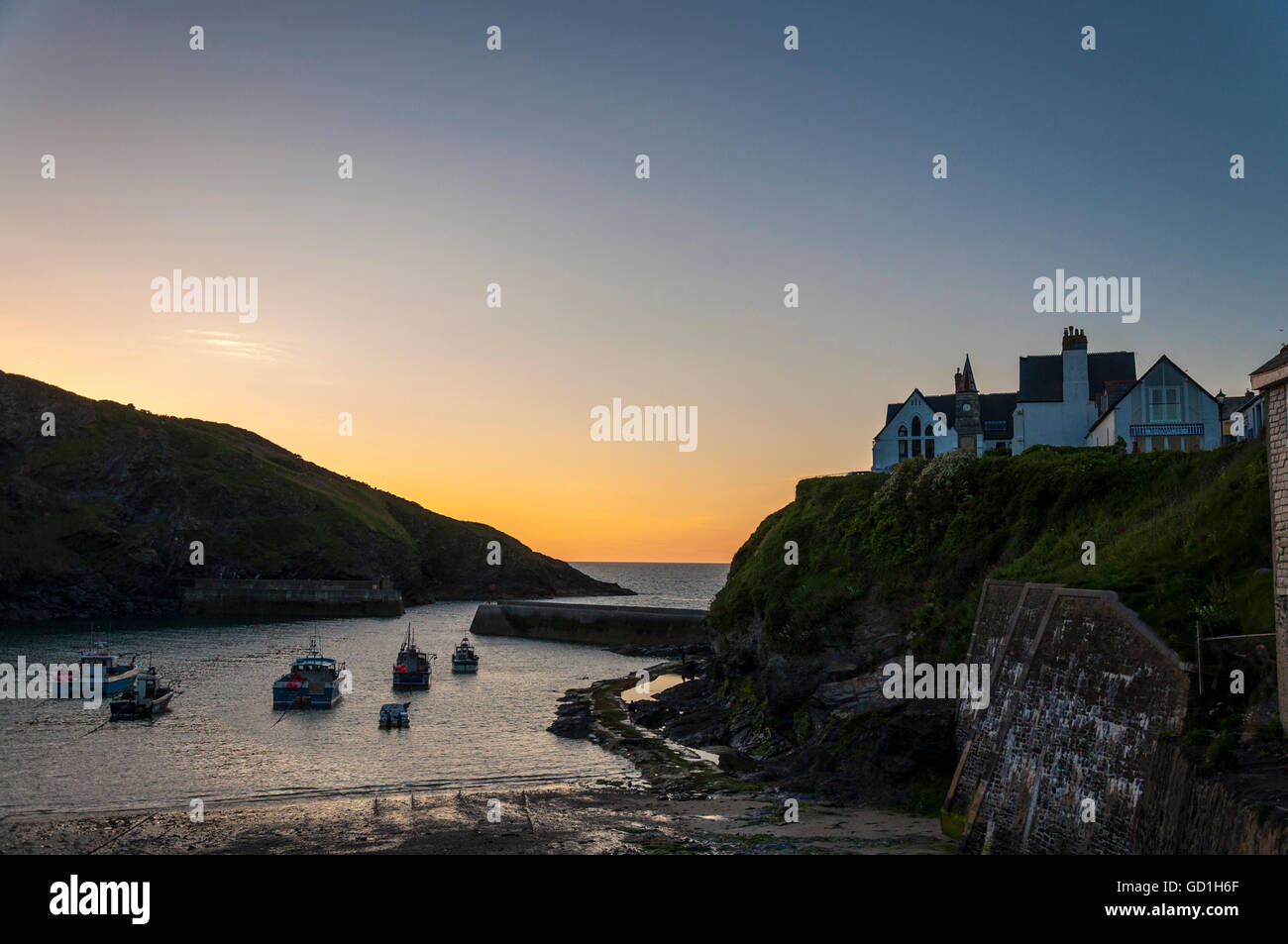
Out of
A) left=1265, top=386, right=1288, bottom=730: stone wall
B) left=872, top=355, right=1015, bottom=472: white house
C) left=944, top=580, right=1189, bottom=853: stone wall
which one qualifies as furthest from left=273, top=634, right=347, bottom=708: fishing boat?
left=1265, top=386, right=1288, bottom=730: stone wall

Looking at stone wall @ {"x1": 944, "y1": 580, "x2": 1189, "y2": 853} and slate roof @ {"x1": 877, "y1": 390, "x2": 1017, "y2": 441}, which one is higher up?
slate roof @ {"x1": 877, "y1": 390, "x2": 1017, "y2": 441}

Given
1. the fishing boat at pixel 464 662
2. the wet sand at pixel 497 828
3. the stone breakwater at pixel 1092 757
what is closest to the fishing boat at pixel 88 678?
the fishing boat at pixel 464 662

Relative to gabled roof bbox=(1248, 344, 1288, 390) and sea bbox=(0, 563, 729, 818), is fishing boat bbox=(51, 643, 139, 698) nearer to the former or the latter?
sea bbox=(0, 563, 729, 818)

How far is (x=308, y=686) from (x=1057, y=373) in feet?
166

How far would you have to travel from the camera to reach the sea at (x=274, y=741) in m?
38.8

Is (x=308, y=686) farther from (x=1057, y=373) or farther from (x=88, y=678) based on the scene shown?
(x=1057, y=373)

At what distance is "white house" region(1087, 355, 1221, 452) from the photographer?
4284 cm

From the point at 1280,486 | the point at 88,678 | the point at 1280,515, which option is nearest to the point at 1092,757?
the point at 1280,515

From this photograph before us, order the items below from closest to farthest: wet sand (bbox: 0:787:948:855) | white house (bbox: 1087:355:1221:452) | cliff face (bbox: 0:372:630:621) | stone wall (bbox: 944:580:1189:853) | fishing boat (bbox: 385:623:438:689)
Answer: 1. stone wall (bbox: 944:580:1189:853)
2. wet sand (bbox: 0:787:948:855)
3. white house (bbox: 1087:355:1221:452)
4. fishing boat (bbox: 385:623:438:689)
5. cliff face (bbox: 0:372:630:621)

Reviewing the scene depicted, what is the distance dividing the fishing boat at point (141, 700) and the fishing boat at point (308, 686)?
6.94 meters

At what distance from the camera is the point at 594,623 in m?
112

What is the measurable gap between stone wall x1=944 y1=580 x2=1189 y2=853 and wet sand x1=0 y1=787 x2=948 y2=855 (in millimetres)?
2977
